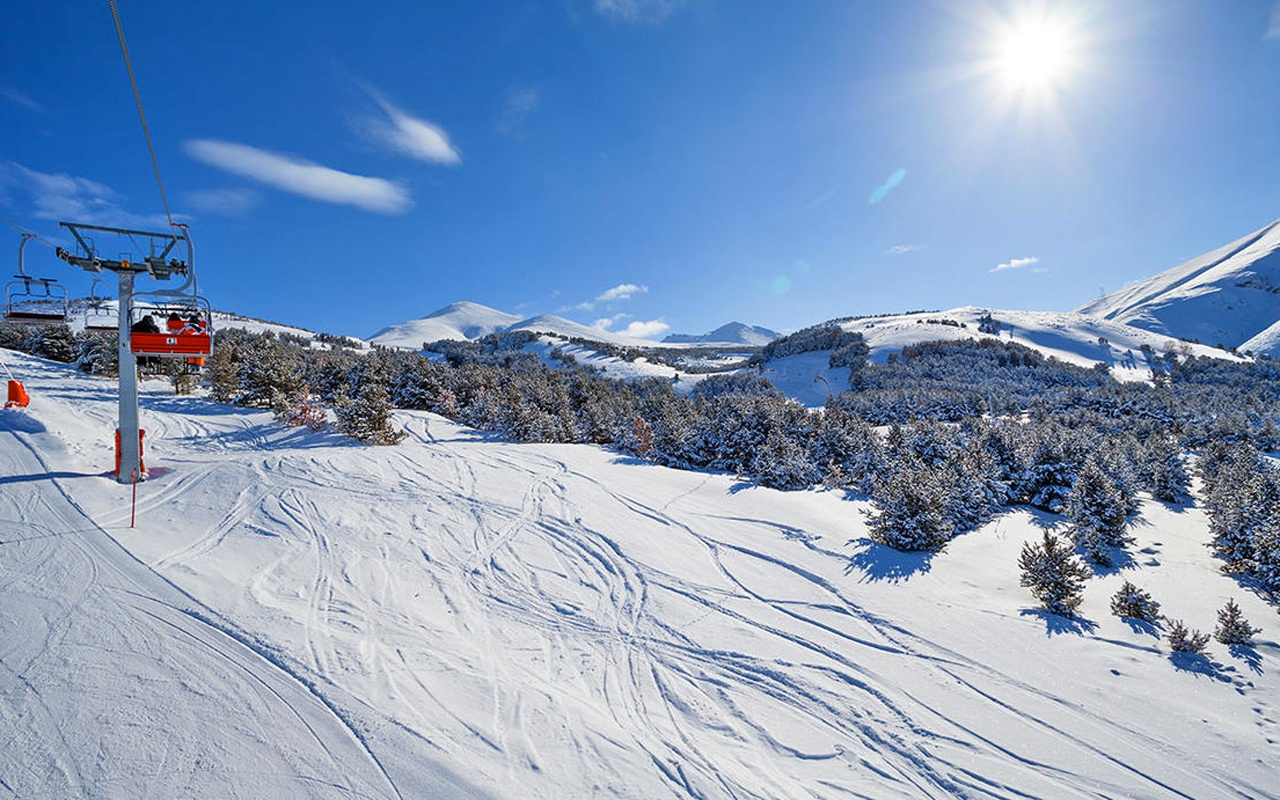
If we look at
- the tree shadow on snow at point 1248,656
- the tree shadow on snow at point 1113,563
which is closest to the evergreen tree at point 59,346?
the tree shadow on snow at point 1248,656

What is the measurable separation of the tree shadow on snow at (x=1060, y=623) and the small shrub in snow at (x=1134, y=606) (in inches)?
37.1

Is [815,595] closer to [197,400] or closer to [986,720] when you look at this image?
[986,720]

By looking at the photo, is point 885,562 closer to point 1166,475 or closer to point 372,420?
point 372,420

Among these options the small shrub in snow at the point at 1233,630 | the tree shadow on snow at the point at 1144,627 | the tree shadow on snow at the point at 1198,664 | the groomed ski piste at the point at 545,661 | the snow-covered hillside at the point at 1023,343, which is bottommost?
the groomed ski piste at the point at 545,661

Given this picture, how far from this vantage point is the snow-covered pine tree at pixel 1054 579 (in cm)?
754

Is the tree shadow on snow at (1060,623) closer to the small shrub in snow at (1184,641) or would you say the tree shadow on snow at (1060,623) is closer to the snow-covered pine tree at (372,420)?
the small shrub in snow at (1184,641)

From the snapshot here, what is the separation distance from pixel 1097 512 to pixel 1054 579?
8.41 m

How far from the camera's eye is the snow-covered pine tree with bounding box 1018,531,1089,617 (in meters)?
7.54

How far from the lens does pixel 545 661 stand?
530 cm

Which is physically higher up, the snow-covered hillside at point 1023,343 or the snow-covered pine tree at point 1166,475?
the snow-covered hillside at point 1023,343

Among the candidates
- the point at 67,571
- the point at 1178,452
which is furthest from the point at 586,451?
the point at 1178,452

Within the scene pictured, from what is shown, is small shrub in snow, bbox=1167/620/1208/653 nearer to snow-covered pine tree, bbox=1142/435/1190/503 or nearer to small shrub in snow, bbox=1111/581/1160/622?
small shrub in snow, bbox=1111/581/1160/622

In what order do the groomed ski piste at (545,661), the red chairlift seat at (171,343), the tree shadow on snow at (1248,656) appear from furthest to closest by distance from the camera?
the red chairlift seat at (171,343) → the tree shadow on snow at (1248,656) → the groomed ski piste at (545,661)

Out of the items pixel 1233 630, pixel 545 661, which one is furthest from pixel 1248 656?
pixel 545 661
